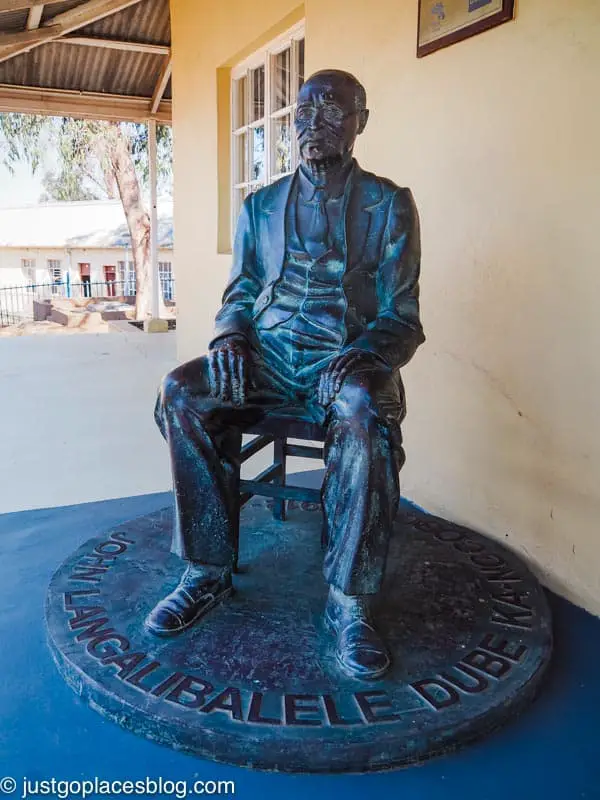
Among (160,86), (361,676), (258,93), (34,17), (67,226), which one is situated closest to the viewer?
(361,676)

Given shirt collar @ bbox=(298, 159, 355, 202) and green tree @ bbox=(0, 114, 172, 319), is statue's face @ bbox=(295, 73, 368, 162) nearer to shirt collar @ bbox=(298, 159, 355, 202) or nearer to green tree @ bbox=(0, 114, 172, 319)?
shirt collar @ bbox=(298, 159, 355, 202)

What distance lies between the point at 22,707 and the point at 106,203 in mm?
26037

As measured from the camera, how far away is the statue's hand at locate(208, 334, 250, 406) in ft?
7.23

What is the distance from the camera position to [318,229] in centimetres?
238

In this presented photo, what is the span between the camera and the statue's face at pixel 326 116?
7.23ft

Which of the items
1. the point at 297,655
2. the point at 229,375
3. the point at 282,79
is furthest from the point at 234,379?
the point at 282,79

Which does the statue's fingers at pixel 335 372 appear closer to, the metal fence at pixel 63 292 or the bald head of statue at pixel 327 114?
the bald head of statue at pixel 327 114

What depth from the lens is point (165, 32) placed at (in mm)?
7566

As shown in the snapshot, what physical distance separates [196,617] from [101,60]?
7528 mm

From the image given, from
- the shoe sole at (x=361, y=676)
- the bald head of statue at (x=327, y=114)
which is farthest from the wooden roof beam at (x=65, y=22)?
the shoe sole at (x=361, y=676)

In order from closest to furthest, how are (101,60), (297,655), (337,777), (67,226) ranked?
1. (337,777)
2. (297,655)
3. (101,60)
4. (67,226)

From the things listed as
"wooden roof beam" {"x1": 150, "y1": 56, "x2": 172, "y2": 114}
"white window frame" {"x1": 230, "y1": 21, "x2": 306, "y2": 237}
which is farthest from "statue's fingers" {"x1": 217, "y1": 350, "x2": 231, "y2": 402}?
"wooden roof beam" {"x1": 150, "y1": 56, "x2": 172, "y2": 114}

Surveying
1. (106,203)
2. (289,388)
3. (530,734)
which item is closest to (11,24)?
(289,388)

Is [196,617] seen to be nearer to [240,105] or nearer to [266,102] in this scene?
[266,102]
